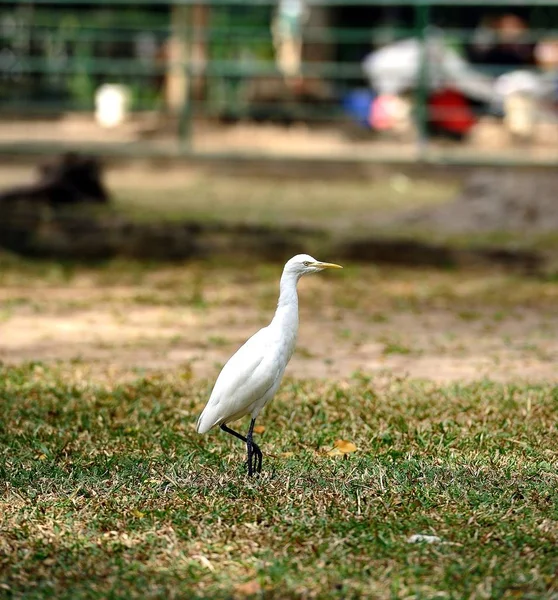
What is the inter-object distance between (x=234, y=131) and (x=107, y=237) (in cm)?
488

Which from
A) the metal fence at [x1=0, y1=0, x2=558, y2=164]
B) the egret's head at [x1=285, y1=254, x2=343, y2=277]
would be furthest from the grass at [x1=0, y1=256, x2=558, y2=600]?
the metal fence at [x1=0, y1=0, x2=558, y2=164]

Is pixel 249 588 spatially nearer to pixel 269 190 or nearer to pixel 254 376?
pixel 254 376

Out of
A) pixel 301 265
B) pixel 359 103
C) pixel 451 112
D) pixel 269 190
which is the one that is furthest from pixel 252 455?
pixel 359 103

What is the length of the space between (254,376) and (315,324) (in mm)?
2981

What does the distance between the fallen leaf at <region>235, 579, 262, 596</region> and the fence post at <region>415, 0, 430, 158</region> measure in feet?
27.6

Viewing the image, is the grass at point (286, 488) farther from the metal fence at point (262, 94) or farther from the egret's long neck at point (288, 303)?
the metal fence at point (262, 94)

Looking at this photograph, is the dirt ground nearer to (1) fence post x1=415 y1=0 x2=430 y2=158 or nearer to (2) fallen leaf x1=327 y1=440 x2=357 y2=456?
(2) fallen leaf x1=327 y1=440 x2=357 y2=456

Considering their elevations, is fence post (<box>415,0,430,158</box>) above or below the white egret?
above

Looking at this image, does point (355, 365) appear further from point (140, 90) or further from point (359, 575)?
point (140, 90)

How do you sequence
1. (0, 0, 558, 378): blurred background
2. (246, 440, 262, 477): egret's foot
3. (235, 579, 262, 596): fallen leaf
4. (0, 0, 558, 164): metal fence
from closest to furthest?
(235, 579, 262, 596): fallen leaf → (246, 440, 262, 477): egret's foot → (0, 0, 558, 378): blurred background → (0, 0, 558, 164): metal fence

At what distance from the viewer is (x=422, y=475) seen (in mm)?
4434

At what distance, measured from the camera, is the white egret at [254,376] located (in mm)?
4414

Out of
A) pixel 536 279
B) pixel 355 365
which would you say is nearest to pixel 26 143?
pixel 536 279

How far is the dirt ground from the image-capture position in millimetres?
6418
